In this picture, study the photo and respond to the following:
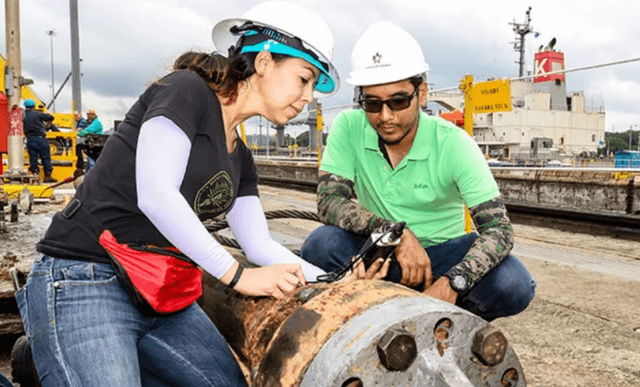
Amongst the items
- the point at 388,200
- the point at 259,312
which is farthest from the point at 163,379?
the point at 388,200

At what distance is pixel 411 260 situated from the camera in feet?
8.09

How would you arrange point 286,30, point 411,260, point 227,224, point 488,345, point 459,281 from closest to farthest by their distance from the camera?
point 488,345, point 286,30, point 459,281, point 411,260, point 227,224

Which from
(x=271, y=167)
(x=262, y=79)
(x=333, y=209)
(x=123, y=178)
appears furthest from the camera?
(x=271, y=167)

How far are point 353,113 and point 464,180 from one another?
82 centimetres

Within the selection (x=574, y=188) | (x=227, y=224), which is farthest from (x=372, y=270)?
(x=574, y=188)

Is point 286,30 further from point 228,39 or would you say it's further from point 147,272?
point 147,272

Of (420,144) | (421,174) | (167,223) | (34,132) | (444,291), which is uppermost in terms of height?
(34,132)

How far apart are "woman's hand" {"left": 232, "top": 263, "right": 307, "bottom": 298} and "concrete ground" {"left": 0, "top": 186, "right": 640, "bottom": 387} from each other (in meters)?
1.62

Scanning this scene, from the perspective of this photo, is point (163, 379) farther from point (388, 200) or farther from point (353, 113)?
point (353, 113)

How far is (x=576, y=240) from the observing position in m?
6.87

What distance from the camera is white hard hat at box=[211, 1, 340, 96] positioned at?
1949mm

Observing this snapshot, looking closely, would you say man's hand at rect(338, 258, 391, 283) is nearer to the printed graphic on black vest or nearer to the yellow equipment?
the printed graphic on black vest

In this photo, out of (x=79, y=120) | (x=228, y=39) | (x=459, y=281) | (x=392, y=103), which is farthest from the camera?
(x=79, y=120)

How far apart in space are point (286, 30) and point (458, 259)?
4.82 feet
